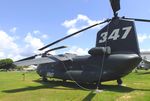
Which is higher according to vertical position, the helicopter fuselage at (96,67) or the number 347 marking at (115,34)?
the number 347 marking at (115,34)

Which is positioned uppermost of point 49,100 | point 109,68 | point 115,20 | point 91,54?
point 115,20

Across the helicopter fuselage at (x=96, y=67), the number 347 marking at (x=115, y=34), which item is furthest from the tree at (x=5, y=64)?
the number 347 marking at (x=115, y=34)

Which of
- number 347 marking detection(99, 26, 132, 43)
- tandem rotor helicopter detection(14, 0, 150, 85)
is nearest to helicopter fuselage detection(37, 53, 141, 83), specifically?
tandem rotor helicopter detection(14, 0, 150, 85)

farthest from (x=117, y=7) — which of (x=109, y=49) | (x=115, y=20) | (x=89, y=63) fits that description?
(x=89, y=63)

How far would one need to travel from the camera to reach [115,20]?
923 inches

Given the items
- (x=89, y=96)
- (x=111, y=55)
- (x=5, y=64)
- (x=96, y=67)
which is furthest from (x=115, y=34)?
(x=5, y=64)

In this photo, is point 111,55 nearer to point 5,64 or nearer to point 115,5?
point 115,5

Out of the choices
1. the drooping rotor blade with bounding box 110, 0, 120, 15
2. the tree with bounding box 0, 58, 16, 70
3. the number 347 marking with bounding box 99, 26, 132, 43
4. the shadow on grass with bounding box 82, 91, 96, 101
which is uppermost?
the tree with bounding box 0, 58, 16, 70

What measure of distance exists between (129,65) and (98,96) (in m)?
4.48

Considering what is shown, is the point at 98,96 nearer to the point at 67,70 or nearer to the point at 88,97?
the point at 88,97

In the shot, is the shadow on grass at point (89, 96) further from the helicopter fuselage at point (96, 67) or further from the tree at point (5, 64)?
the tree at point (5, 64)

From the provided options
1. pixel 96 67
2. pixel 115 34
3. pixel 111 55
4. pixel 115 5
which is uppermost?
pixel 115 5

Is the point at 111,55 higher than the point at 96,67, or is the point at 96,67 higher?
the point at 111,55

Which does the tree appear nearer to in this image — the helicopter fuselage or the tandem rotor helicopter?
the helicopter fuselage
